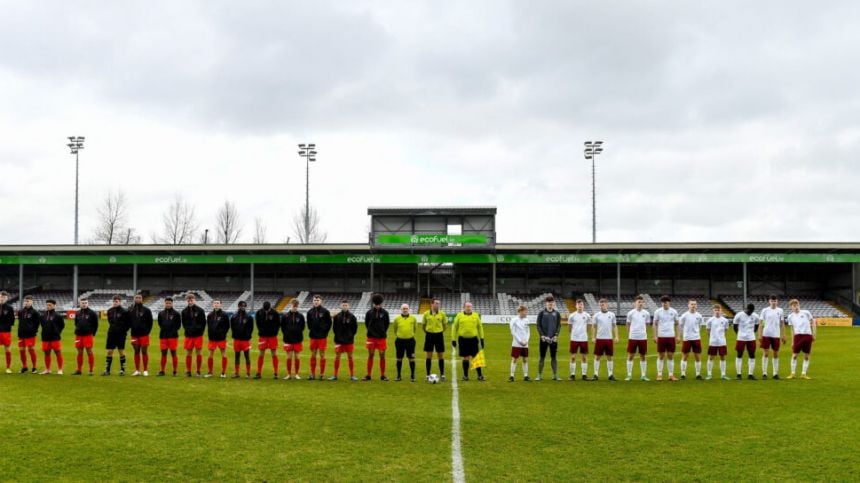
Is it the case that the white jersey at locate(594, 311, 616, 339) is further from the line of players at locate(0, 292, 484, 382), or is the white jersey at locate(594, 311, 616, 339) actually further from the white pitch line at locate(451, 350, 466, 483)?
the white pitch line at locate(451, 350, 466, 483)


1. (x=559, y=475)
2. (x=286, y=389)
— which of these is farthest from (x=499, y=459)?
(x=286, y=389)

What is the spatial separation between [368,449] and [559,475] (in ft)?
7.69

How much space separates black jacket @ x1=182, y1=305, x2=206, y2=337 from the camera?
15.1m

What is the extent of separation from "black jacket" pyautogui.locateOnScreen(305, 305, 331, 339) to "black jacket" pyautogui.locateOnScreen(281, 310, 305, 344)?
25 centimetres

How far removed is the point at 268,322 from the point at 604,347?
7719mm

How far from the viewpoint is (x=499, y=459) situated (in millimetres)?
7492

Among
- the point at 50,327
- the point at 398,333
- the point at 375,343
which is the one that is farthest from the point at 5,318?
the point at 398,333

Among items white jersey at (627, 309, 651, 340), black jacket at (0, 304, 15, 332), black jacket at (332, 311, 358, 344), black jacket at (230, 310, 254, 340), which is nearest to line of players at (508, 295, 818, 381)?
white jersey at (627, 309, 651, 340)

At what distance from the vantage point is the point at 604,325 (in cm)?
1484

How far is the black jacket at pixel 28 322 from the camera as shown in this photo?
15.6 metres

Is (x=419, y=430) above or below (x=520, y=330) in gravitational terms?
below

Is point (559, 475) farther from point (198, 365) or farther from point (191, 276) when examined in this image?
point (191, 276)

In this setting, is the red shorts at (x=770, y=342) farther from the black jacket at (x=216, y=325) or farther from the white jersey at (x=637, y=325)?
the black jacket at (x=216, y=325)

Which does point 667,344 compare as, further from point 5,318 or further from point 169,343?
point 5,318
